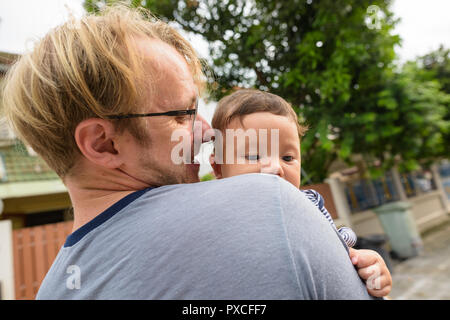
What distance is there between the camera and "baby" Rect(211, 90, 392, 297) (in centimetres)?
158

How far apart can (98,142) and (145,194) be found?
0.24 metres

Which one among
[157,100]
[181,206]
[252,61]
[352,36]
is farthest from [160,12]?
[181,206]

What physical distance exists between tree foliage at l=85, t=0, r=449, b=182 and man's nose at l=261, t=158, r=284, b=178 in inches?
102

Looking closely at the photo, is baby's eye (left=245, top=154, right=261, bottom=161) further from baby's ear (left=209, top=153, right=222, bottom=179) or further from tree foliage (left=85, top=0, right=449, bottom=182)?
tree foliage (left=85, top=0, right=449, bottom=182)

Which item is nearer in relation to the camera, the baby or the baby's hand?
the baby's hand

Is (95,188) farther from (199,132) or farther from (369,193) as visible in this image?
(369,193)

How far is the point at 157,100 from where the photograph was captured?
1.00m

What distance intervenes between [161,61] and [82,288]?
0.69 meters

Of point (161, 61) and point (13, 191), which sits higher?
point (13, 191)

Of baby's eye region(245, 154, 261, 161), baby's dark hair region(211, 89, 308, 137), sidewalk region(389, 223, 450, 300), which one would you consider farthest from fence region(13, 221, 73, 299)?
sidewalk region(389, 223, 450, 300)

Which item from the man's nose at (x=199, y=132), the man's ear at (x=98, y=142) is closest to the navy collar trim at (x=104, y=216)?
the man's ear at (x=98, y=142)

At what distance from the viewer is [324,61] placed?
4949 millimetres

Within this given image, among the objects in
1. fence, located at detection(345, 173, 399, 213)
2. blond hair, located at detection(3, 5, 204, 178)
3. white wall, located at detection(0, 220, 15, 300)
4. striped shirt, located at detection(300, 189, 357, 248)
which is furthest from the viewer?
fence, located at detection(345, 173, 399, 213)

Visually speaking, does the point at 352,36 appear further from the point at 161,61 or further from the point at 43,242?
the point at 43,242
